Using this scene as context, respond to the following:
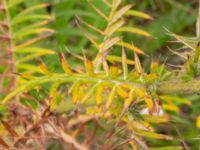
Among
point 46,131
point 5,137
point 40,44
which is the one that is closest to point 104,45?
point 46,131

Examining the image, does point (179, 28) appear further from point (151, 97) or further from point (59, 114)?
point (151, 97)

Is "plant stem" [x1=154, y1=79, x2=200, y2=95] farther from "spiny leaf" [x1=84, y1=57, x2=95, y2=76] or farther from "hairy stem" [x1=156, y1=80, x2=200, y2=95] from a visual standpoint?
"spiny leaf" [x1=84, y1=57, x2=95, y2=76]

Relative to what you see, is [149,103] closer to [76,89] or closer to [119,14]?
[76,89]

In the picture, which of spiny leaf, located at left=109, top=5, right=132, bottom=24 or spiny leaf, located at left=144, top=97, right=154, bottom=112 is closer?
spiny leaf, located at left=144, top=97, right=154, bottom=112

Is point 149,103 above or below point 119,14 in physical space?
below

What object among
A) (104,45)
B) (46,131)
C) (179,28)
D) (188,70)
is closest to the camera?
(188,70)

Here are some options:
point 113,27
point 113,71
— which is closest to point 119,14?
point 113,27

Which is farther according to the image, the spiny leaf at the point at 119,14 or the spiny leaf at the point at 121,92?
the spiny leaf at the point at 119,14

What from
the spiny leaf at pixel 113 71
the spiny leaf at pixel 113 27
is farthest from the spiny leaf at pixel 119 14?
the spiny leaf at pixel 113 71

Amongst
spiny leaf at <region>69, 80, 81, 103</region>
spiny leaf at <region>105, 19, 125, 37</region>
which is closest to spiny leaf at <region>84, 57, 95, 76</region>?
spiny leaf at <region>69, 80, 81, 103</region>

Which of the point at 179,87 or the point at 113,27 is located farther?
the point at 113,27

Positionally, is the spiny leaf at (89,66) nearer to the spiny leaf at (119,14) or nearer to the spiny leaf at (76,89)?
the spiny leaf at (76,89)
